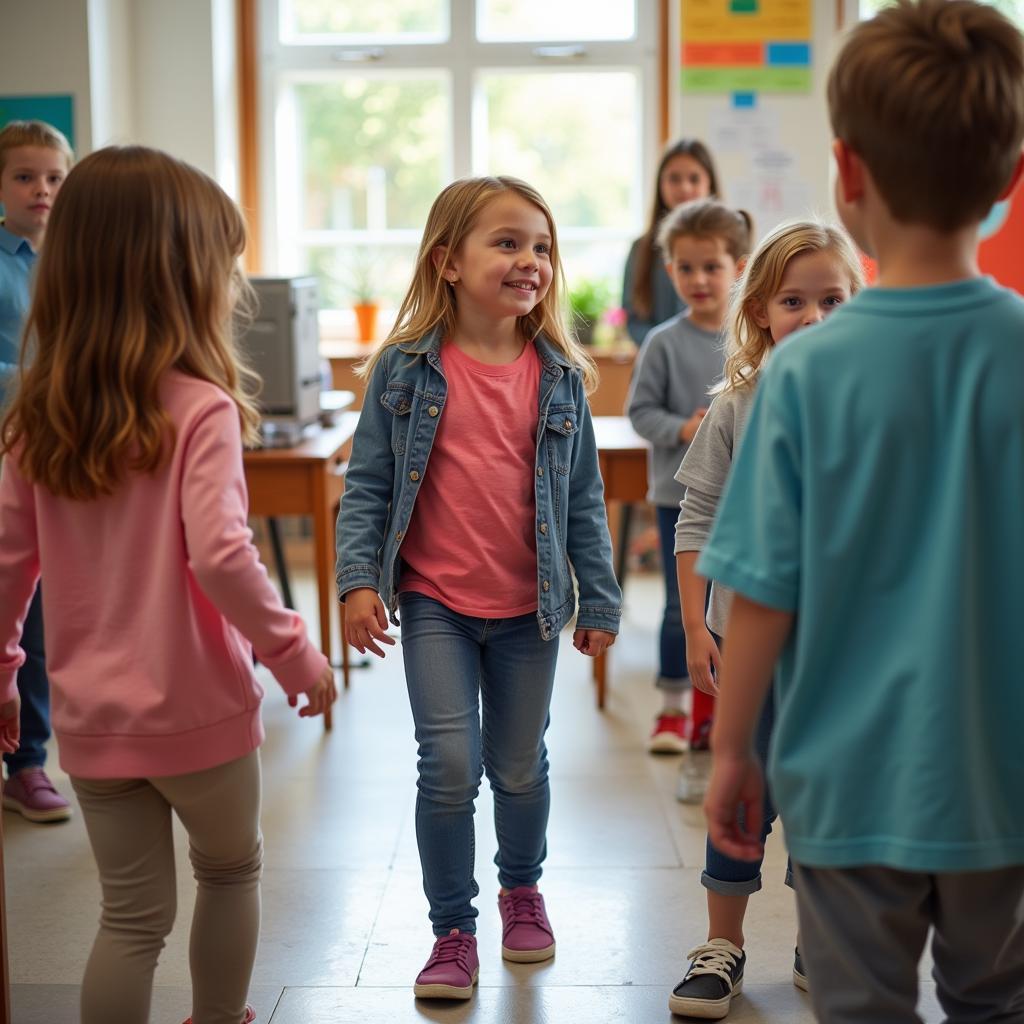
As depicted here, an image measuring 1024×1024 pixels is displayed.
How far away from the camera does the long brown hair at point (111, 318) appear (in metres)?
1.41

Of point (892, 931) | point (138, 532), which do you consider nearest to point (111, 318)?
point (138, 532)

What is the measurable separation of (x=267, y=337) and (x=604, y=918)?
194cm

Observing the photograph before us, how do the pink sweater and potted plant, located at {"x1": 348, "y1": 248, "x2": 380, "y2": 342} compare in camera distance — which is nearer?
the pink sweater

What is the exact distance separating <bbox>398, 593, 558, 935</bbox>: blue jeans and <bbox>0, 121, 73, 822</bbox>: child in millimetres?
1172

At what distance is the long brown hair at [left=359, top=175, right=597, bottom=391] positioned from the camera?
195cm

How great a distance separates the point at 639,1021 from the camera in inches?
74.5

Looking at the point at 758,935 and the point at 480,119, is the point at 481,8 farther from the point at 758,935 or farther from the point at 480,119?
the point at 758,935

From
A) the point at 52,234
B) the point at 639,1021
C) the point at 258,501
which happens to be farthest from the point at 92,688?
the point at 258,501

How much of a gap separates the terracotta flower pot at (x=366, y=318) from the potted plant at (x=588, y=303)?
0.82 meters

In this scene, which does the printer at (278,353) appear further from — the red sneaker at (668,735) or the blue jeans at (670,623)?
the red sneaker at (668,735)

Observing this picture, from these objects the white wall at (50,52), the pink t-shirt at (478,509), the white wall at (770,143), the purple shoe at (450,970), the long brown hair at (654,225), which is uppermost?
the white wall at (50,52)

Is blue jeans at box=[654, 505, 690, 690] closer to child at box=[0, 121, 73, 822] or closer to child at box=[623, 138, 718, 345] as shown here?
child at box=[623, 138, 718, 345]

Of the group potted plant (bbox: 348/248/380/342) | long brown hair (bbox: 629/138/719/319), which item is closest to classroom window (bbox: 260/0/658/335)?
potted plant (bbox: 348/248/380/342)

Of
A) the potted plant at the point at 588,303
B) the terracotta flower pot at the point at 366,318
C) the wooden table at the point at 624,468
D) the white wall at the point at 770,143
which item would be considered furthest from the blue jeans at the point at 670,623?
the terracotta flower pot at the point at 366,318
